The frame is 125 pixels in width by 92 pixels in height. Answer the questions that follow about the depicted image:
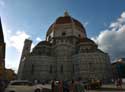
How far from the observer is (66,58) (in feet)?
162

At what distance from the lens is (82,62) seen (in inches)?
1793

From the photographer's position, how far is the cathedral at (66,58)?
4501 cm

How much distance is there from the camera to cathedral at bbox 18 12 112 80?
148 feet

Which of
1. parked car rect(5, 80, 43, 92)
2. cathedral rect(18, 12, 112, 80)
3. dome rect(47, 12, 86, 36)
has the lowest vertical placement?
parked car rect(5, 80, 43, 92)

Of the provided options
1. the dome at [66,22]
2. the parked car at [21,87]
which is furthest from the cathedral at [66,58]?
the parked car at [21,87]

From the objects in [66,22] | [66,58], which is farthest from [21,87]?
[66,22]

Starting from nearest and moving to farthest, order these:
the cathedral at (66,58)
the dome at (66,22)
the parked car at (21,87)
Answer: the parked car at (21,87)
the cathedral at (66,58)
the dome at (66,22)

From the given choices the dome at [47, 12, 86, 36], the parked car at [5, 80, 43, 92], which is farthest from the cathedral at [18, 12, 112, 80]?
the parked car at [5, 80, 43, 92]

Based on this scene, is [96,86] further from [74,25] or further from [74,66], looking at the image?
[74,25]

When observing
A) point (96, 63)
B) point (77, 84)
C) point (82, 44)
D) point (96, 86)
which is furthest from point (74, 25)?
point (77, 84)

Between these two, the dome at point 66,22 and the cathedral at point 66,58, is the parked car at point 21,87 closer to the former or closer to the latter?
the cathedral at point 66,58

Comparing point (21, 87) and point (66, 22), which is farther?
point (66, 22)

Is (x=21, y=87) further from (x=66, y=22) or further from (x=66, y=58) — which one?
(x=66, y=22)

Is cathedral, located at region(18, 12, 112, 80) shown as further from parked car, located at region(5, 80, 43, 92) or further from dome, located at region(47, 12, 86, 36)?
parked car, located at region(5, 80, 43, 92)
